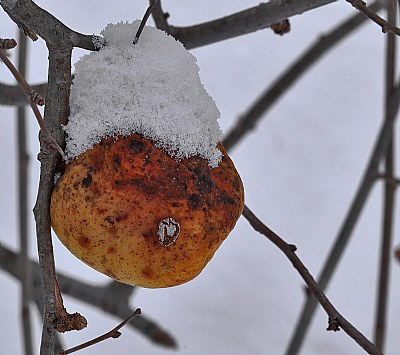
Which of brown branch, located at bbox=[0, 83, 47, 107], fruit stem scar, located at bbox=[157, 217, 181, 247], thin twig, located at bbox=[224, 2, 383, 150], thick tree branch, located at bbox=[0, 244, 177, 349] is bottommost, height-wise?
fruit stem scar, located at bbox=[157, 217, 181, 247]

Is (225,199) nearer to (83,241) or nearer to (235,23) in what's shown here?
(83,241)

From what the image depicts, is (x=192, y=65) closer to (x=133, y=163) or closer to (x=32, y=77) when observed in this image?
(x=133, y=163)

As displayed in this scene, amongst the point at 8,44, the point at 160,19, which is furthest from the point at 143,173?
the point at 160,19

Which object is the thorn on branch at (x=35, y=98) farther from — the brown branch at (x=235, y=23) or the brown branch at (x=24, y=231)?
the brown branch at (x=24, y=231)

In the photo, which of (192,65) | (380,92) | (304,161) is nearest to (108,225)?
(192,65)

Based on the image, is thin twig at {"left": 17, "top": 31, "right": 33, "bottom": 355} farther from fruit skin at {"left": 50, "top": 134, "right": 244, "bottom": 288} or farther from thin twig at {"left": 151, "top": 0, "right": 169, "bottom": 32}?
fruit skin at {"left": 50, "top": 134, "right": 244, "bottom": 288}

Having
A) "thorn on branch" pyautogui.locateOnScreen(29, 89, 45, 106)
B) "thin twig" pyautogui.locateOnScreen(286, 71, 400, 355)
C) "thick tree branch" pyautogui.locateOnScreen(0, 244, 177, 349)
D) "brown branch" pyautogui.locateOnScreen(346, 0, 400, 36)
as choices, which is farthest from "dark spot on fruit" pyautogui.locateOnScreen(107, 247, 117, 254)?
"thick tree branch" pyautogui.locateOnScreen(0, 244, 177, 349)
